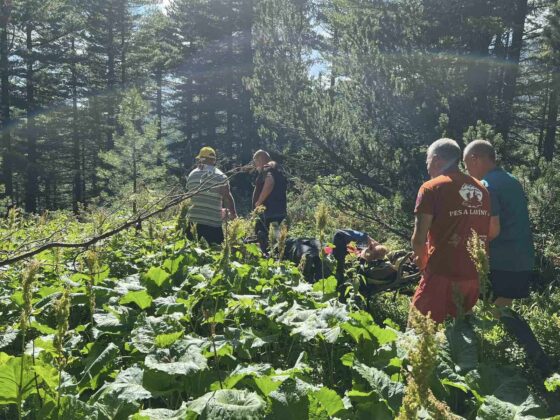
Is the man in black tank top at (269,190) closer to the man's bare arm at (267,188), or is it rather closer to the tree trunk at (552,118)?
the man's bare arm at (267,188)

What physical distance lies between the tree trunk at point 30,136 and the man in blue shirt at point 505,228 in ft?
88.8

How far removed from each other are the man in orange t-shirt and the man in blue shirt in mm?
729

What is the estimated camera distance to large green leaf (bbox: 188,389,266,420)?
181cm

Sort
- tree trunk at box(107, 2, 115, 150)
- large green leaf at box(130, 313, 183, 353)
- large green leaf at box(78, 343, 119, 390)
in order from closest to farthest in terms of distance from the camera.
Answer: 1. large green leaf at box(78, 343, 119, 390)
2. large green leaf at box(130, 313, 183, 353)
3. tree trunk at box(107, 2, 115, 150)

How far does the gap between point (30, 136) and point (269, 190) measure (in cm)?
2559

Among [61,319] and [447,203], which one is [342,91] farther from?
[61,319]

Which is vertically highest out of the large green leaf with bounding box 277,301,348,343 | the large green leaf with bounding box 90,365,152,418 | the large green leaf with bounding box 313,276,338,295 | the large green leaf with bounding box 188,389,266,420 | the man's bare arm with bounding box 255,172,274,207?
the large green leaf with bounding box 188,389,266,420

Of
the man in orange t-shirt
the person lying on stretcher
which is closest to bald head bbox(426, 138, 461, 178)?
the man in orange t-shirt

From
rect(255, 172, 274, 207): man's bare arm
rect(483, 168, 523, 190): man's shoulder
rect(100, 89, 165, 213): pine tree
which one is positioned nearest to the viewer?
rect(483, 168, 523, 190): man's shoulder

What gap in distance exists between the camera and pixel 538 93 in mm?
15891

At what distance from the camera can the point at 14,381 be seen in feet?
6.54

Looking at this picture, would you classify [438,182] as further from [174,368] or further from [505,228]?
[174,368]

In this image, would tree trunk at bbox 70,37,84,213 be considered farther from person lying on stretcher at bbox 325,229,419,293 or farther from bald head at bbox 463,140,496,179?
bald head at bbox 463,140,496,179

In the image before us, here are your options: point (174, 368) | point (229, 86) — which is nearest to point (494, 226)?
point (174, 368)
